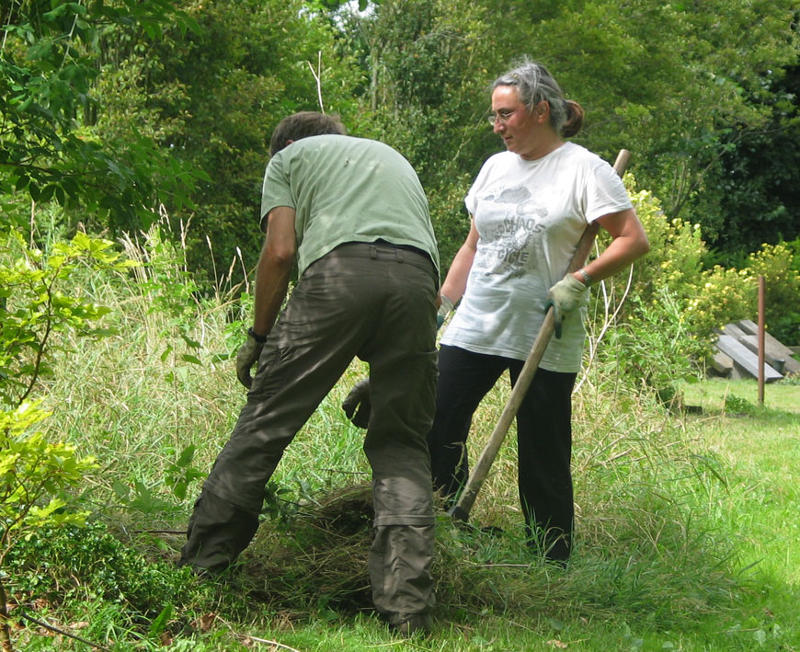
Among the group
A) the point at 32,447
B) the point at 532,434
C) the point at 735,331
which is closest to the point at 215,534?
the point at 32,447

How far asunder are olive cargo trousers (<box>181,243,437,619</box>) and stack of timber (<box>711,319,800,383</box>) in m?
13.5

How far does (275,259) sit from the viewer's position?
3375mm

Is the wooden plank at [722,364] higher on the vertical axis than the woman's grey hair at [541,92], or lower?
lower

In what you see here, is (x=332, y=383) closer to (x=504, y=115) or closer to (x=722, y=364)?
(x=504, y=115)

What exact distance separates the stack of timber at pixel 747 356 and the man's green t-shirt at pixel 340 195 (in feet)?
44.0

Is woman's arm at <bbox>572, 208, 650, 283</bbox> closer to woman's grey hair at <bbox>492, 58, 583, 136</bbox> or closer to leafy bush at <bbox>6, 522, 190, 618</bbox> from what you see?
woman's grey hair at <bbox>492, 58, 583, 136</bbox>

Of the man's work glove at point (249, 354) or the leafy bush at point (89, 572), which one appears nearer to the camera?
the leafy bush at point (89, 572)

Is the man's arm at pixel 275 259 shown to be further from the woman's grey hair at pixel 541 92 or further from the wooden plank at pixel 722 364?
the wooden plank at pixel 722 364

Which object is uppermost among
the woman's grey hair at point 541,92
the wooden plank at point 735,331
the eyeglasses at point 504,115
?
the woman's grey hair at point 541,92

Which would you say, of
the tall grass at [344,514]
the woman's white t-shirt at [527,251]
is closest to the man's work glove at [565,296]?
the woman's white t-shirt at [527,251]

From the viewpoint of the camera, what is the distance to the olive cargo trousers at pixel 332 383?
10.8 feet

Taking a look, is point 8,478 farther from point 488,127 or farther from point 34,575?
point 488,127

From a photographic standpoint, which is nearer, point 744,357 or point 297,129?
point 297,129

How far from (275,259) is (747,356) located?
15476mm
